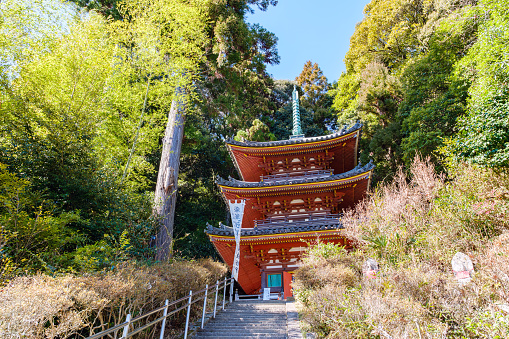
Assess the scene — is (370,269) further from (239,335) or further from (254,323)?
(239,335)

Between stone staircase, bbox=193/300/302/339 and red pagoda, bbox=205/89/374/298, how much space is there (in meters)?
1.89

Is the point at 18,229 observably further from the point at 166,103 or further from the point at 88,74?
the point at 166,103

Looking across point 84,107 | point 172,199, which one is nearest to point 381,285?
point 172,199

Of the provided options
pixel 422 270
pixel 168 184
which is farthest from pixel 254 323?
pixel 168 184

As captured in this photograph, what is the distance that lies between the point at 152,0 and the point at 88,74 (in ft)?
17.9

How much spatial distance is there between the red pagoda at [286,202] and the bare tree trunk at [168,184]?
Result: 1404 mm

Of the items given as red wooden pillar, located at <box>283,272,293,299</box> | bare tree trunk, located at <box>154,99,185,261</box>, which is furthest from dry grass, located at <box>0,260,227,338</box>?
red wooden pillar, located at <box>283,272,293,299</box>

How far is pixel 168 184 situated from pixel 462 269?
8.11 m

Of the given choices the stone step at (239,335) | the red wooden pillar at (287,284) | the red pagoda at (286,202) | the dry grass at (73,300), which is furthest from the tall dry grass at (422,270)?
the dry grass at (73,300)

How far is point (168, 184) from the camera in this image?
9055 mm

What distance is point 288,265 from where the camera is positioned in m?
9.65

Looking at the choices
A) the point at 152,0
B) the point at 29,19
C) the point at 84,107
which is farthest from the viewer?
the point at 152,0

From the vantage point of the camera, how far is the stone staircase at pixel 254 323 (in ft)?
18.2

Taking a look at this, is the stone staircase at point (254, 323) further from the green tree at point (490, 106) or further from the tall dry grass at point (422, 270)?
the green tree at point (490, 106)
